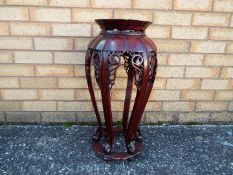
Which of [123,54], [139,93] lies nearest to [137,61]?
[123,54]

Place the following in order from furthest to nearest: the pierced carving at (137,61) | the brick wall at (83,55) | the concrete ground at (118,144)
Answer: the brick wall at (83,55) → the concrete ground at (118,144) → the pierced carving at (137,61)

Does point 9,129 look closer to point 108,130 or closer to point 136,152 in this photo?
point 108,130

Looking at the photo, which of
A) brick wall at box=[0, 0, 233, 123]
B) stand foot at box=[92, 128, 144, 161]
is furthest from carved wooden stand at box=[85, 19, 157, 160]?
brick wall at box=[0, 0, 233, 123]

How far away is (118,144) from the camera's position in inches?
78.7

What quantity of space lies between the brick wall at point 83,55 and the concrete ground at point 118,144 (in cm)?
17

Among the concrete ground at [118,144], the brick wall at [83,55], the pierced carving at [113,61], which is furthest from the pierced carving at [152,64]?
the concrete ground at [118,144]

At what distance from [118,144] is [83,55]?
0.84 m

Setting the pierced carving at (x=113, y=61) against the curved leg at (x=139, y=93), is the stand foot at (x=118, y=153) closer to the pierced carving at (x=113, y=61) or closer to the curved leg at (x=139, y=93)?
the curved leg at (x=139, y=93)

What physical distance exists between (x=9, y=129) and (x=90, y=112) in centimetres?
77

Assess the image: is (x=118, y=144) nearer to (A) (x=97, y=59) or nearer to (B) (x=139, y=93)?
(B) (x=139, y=93)

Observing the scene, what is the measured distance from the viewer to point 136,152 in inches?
72.4

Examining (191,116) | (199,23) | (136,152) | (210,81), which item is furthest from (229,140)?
(199,23)

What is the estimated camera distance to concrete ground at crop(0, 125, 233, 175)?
5.60 feet

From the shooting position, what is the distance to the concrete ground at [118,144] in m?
1.71
